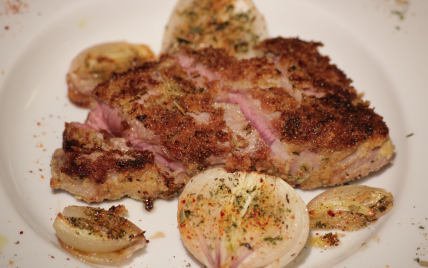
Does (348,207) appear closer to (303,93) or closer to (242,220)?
(242,220)

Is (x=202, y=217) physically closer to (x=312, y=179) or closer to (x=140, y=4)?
(x=312, y=179)

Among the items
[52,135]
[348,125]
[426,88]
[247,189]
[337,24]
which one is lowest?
[52,135]

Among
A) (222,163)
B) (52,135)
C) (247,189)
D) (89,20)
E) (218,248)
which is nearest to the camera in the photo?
(218,248)

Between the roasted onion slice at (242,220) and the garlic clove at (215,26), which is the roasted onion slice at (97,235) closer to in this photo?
the roasted onion slice at (242,220)

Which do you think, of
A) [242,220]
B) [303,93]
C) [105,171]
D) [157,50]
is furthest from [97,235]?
[157,50]

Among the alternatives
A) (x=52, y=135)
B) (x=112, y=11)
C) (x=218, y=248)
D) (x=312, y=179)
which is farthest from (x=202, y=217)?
(x=112, y=11)

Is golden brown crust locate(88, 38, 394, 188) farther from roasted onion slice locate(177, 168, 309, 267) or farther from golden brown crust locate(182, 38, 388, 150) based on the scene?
roasted onion slice locate(177, 168, 309, 267)

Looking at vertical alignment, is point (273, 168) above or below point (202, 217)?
above

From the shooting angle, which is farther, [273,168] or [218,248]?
[273,168]
